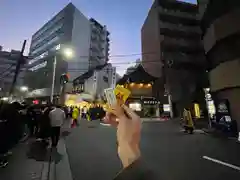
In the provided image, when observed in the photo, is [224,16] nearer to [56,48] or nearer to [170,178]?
[170,178]

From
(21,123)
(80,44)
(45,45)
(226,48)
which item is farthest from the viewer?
(45,45)

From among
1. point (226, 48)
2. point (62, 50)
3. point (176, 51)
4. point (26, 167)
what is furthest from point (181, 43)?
point (26, 167)

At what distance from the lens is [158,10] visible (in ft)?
124

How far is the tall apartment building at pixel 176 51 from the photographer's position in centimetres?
3534

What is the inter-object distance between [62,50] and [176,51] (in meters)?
29.7


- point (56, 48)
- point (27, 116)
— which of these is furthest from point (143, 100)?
point (56, 48)

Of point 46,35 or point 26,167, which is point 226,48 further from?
point 46,35

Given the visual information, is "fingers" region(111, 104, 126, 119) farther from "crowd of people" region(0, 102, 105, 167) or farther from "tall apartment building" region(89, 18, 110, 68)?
"tall apartment building" region(89, 18, 110, 68)

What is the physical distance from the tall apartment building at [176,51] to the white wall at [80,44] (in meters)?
19.1

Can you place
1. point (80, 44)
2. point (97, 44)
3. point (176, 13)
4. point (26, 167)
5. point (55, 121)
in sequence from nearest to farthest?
point (26, 167) < point (55, 121) < point (176, 13) < point (80, 44) < point (97, 44)

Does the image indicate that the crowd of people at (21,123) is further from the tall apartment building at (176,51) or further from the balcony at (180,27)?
the balcony at (180,27)

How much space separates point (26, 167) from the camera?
15.2 feet

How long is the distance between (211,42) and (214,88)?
4.70m

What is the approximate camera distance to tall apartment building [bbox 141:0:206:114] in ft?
116
